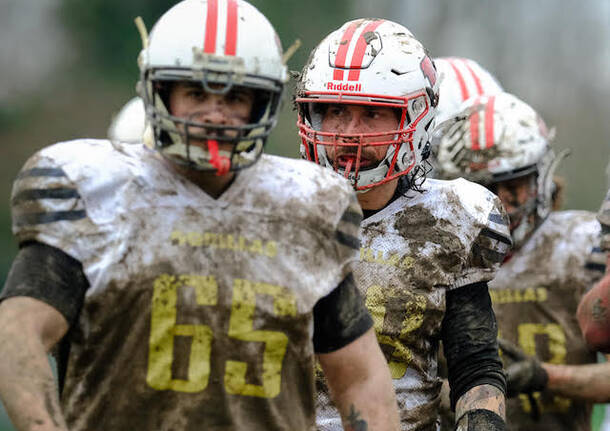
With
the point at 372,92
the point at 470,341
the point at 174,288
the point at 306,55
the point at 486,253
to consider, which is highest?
the point at 372,92

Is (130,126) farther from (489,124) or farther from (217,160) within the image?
(217,160)

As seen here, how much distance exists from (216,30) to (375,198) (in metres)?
1.24

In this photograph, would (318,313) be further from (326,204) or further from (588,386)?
(588,386)

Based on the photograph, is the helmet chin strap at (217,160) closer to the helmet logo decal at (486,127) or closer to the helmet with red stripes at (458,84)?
the helmet logo decal at (486,127)

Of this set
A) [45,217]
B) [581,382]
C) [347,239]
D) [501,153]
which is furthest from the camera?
[501,153]

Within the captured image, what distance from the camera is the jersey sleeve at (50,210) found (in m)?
2.54

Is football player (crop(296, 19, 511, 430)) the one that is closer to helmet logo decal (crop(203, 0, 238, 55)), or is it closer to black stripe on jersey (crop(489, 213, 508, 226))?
black stripe on jersey (crop(489, 213, 508, 226))

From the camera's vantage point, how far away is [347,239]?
285 cm

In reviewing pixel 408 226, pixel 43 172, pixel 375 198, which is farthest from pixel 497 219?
pixel 43 172

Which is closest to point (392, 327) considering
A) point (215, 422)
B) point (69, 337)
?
point (215, 422)

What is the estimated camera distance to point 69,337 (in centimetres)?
260

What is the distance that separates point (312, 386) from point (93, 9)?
1287cm

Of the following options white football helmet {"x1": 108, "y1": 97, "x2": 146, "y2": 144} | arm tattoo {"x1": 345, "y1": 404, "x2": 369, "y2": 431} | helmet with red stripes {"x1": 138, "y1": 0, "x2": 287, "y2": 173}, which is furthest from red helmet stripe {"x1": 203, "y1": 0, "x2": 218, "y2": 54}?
white football helmet {"x1": 108, "y1": 97, "x2": 146, "y2": 144}

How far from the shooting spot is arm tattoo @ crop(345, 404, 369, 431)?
2.84m
